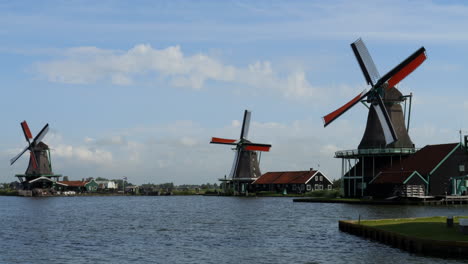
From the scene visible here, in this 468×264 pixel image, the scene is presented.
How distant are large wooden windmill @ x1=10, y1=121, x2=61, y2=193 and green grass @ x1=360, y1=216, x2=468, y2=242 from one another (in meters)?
100

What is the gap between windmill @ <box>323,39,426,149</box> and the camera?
Result: 75.9 meters

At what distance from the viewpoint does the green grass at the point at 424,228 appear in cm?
2909

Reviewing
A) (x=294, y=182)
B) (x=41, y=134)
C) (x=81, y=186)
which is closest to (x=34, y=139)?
(x=41, y=134)

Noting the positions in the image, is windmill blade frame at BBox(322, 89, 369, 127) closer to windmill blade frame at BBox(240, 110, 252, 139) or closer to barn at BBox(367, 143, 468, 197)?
barn at BBox(367, 143, 468, 197)

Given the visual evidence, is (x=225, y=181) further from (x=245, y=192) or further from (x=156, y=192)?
(x=156, y=192)

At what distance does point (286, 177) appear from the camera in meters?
120

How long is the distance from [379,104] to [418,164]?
335 inches

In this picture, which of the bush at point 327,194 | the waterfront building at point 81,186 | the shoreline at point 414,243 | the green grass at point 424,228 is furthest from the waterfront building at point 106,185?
the shoreline at point 414,243

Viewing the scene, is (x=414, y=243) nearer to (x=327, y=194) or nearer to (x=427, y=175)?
(x=427, y=175)

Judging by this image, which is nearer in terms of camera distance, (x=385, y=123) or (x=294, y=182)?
(x=385, y=123)

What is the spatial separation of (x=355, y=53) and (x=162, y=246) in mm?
50339

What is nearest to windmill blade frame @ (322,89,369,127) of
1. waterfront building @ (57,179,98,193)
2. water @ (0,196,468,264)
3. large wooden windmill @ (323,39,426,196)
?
large wooden windmill @ (323,39,426,196)

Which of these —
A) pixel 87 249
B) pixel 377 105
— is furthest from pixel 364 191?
pixel 87 249

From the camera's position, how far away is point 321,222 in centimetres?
4969
